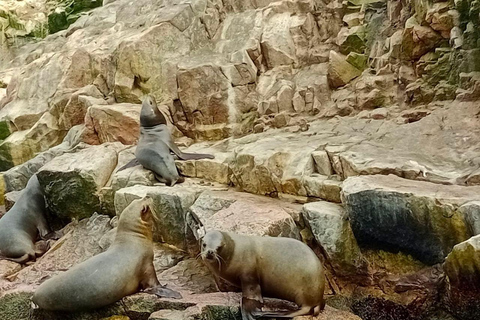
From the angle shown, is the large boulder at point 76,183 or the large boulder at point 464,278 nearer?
the large boulder at point 464,278

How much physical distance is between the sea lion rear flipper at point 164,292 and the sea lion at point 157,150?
2.08 metres

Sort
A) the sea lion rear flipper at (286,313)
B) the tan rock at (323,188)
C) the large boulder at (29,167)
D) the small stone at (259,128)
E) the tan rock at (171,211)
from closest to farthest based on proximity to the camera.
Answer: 1. the sea lion rear flipper at (286,313)
2. the tan rock at (323,188)
3. the tan rock at (171,211)
4. the small stone at (259,128)
5. the large boulder at (29,167)

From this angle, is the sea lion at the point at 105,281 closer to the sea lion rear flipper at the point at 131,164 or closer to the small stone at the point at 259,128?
the sea lion rear flipper at the point at 131,164

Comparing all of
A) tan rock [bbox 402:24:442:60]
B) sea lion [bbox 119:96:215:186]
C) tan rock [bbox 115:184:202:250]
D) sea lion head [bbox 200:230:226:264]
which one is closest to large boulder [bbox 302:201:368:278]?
sea lion head [bbox 200:230:226:264]

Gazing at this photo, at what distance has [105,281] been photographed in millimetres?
4582

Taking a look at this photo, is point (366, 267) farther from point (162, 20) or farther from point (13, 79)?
point (13, 79)

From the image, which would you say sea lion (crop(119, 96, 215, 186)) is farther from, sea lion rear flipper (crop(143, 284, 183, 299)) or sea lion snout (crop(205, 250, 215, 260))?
sea lion snout (crop(205, 250, 215, 260))

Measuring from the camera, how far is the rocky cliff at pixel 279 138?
4.55 metres

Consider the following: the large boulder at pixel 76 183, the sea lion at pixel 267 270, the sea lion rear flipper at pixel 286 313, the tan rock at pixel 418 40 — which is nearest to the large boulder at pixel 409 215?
the sea lion at pixel 267 270

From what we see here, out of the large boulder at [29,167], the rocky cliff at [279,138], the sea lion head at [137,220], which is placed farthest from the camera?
the large boulder at [29,167]

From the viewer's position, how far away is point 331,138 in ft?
21.3

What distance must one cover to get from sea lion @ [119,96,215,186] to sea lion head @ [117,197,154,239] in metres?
1.37

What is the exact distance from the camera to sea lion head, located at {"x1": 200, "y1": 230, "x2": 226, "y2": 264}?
13.5 feet

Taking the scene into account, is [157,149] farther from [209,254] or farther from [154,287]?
[209,254]
